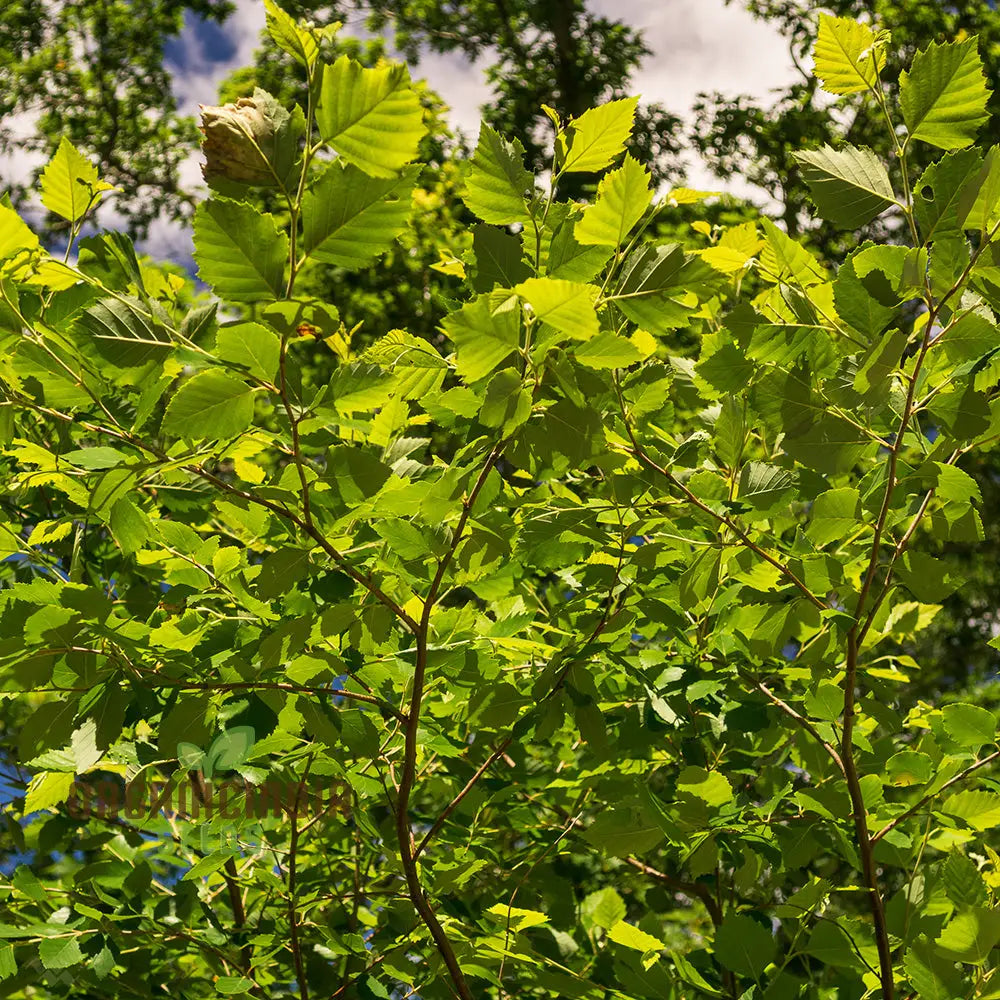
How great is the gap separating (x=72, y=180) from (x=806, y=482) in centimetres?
103

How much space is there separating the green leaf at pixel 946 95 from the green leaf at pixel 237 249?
0.71 m

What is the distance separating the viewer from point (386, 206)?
899 mm

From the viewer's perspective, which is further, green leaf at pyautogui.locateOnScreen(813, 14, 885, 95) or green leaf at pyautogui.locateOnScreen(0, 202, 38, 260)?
green leaf at pyautogui.locateOnScreen(813, 14, 885, 95)

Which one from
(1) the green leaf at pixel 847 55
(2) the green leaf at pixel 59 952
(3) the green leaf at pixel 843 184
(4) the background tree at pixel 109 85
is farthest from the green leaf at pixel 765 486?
(4) the background tree at pixel 109 85

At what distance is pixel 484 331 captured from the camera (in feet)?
2.94

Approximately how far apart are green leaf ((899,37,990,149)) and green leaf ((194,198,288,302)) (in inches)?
27.9

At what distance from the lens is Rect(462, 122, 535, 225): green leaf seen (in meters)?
1.04

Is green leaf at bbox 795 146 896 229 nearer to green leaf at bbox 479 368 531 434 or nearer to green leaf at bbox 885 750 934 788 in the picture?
green leaf at bbox 479 368 531 434

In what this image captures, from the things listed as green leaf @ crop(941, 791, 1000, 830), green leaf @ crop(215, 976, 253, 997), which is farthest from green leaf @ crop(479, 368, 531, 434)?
green leaf @ crop(215, 976, 253, 997)

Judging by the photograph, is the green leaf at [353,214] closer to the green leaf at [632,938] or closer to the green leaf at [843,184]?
the green leaf at [843,184]

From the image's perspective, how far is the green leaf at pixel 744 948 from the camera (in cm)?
141

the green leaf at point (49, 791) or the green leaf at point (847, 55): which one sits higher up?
the green leaf at point (847, 55)

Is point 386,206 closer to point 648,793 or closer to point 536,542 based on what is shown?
point 536,542

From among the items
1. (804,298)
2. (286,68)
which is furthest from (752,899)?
(286,68)
